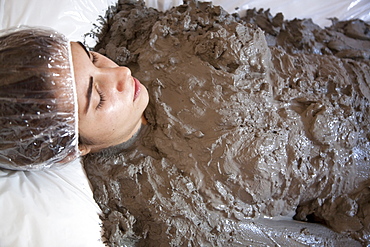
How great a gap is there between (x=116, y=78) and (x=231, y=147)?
67 centimetres

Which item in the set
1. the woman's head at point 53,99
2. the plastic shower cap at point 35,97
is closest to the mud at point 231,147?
the woman's head at point 53,99

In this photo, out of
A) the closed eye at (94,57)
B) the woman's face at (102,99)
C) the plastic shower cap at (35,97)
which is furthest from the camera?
the closed eye at (94,57)

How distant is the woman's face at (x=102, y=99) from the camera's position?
1.50 metres

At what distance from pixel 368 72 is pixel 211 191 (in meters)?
1.32

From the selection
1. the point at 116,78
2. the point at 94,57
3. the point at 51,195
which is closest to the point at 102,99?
the point at 116,78

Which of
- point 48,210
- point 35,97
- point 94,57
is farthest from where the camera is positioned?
point 94,57

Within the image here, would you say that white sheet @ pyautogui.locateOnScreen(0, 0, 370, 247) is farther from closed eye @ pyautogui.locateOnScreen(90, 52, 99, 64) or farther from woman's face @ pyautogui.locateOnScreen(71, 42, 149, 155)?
closed eye @ pyautogui.locateOnScreen(90, 52, 99, 64)

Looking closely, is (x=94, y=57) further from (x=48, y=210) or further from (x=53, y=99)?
(x=48, y=210)

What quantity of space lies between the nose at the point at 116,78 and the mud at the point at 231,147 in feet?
0.95

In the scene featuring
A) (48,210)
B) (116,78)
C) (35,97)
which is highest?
(116,78)

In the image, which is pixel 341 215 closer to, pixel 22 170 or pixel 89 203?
pixel 89 203

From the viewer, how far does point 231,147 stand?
1.76m

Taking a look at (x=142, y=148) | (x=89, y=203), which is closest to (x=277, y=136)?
(x=142, y=148)

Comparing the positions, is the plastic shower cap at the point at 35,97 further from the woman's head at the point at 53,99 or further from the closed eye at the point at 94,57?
the closed eye at the point at 94,57
